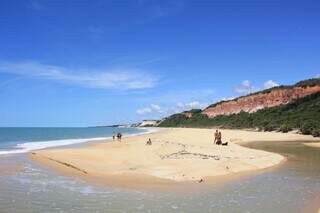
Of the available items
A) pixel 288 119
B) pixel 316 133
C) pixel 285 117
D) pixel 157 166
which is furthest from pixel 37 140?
pixel 157 166

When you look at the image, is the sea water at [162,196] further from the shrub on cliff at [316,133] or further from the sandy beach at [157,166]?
the shrub on cliff at [316,133]

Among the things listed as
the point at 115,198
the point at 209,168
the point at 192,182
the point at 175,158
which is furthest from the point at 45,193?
the point at 175,158

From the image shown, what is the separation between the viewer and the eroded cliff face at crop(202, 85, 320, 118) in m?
116

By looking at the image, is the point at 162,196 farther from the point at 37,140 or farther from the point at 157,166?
the point at 37,140

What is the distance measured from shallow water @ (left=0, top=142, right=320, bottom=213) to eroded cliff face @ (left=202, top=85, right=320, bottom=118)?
9754 cm

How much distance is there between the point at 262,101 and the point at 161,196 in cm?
11306

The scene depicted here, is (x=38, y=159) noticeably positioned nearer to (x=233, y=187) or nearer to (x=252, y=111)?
(x=233, y=187)

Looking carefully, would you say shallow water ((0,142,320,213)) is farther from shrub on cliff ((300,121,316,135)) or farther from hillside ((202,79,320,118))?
hillside ((202,79,320,118))

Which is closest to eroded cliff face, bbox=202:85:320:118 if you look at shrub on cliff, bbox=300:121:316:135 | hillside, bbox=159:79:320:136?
hillside, bbox=159:79:320:136

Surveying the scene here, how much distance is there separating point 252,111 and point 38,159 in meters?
98.8

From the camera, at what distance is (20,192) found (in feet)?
57.4

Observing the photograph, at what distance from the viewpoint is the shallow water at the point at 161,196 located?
14.7m

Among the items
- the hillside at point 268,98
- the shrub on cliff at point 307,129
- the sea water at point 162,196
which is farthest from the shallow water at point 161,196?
the hillside at point 268,98

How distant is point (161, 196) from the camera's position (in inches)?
653
